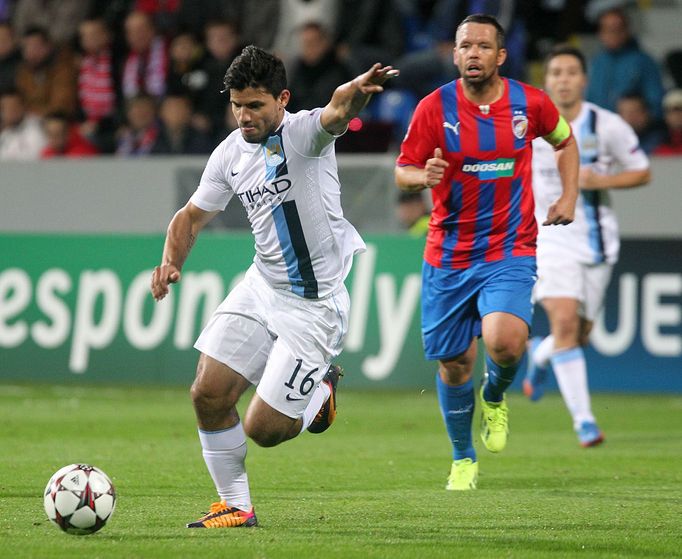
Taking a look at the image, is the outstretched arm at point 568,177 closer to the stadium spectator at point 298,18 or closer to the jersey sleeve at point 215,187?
the jersey sleeve at point 215,187

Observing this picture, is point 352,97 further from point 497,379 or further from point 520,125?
point 497,379

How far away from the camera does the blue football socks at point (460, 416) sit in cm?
828

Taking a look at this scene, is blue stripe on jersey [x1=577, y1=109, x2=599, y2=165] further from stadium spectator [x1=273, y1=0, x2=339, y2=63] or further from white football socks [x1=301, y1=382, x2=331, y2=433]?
stadium spectator [x1=273, y1=0, x2=339, y2=63]

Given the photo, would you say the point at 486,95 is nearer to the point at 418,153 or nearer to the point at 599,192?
the point at 418,153

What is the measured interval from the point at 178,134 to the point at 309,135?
9.74m

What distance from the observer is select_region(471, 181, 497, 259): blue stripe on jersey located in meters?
8.09

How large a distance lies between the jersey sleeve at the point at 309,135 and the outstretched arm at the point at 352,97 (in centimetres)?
9

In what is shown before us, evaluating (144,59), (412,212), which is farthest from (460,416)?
(144,59)

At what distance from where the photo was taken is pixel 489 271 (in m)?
8.11

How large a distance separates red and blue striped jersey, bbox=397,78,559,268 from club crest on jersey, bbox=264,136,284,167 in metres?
1.44

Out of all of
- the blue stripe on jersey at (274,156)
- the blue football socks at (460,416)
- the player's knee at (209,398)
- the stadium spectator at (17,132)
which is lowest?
the stadium spectator at (17,132)

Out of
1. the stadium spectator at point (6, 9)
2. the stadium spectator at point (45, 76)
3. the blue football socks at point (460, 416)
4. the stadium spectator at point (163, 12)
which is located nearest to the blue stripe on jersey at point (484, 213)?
the blue football socks at point (460, 416)

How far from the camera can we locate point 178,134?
16203mm

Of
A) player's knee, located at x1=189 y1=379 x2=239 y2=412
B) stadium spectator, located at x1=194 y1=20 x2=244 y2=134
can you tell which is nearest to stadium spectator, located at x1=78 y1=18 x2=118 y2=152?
stadium spectator, located at x1=194 y1=20 x2=244 y2=134
